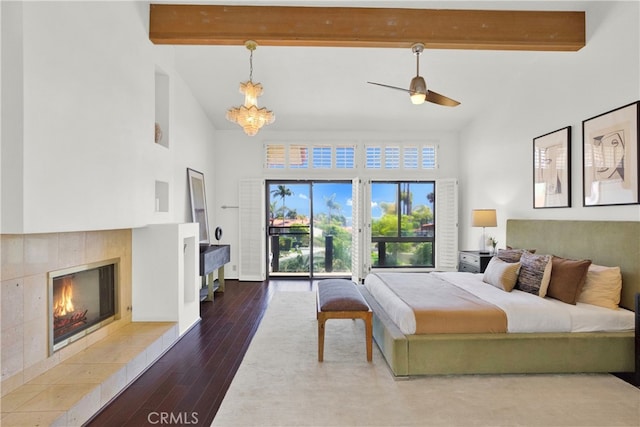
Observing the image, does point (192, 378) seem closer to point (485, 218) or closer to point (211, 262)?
point (211, 262)

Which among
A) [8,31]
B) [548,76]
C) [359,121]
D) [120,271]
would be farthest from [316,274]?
[8,31]

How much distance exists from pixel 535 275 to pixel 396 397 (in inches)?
76.5

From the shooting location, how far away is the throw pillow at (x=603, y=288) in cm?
291

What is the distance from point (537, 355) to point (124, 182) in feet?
12.9

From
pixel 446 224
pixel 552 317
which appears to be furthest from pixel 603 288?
pixel 446 224

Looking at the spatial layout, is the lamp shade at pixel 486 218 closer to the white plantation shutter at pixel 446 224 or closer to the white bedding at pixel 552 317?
the white plantation shutter at pixel 446 224

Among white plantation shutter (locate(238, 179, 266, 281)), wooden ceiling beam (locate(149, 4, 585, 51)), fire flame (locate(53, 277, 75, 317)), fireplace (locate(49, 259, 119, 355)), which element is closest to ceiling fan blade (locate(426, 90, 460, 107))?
wooden ceiling beam (locate(149, 4, 585, 51))

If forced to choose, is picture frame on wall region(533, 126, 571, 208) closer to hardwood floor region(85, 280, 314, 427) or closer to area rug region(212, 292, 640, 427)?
area rug region(212, 292, 640, 427)

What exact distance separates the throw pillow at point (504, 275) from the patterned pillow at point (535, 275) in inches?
2.6

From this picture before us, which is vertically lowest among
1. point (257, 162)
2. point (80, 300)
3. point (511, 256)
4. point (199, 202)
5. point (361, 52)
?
point (80, 300)

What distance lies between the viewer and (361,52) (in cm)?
439

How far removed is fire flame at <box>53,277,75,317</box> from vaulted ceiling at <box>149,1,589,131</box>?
8.65 ft

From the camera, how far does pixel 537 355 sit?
2.69 meters

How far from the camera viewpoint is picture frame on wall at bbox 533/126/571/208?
12.2 ft
